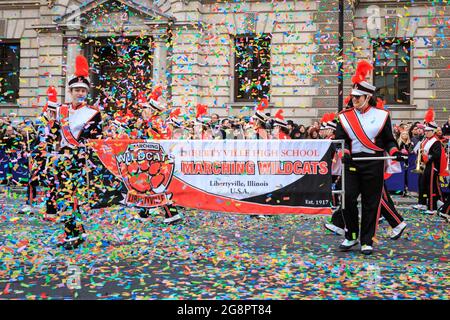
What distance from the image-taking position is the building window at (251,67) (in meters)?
21.8

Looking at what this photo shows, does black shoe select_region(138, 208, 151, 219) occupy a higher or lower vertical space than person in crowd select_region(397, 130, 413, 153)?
lower

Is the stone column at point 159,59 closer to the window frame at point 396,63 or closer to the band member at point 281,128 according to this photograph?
the window frame at point 396,63

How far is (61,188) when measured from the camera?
311 inches

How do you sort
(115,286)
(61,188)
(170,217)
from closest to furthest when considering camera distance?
(115,286), (61,188), (170,217)

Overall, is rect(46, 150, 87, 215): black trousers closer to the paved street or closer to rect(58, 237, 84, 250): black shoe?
rect(58, 237, 84, 250): black shoe

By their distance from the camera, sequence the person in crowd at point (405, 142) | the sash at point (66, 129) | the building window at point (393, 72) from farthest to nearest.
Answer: the building window at point (393, 72), the person in crowd at point (405, 142), the sash at point (66, 129)

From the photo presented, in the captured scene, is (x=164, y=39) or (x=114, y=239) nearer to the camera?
(x=114, y=239)

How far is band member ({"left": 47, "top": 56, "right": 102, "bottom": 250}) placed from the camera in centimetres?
775

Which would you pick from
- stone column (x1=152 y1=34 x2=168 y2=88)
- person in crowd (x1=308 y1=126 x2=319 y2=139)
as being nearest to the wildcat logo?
person in crowd (x1=308 y1=126 x2=319 y2=139)

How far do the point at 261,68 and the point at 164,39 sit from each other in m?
3.74

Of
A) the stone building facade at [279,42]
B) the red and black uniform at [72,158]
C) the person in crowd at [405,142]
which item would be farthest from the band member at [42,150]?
the person in crowd at [405,142]

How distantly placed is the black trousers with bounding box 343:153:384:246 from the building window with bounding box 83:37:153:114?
556 inches
